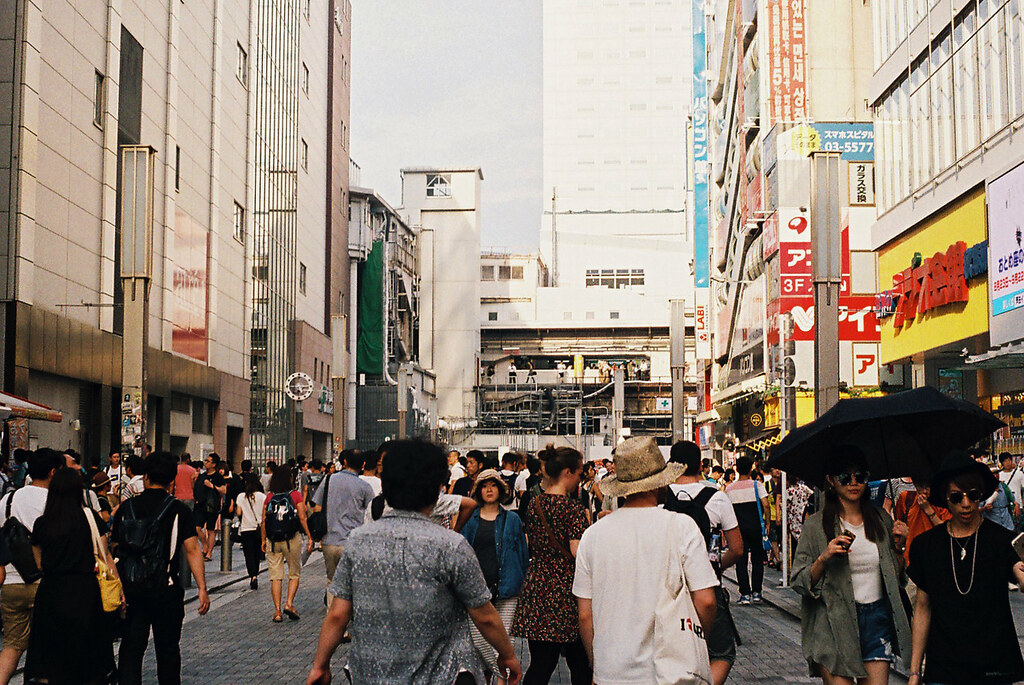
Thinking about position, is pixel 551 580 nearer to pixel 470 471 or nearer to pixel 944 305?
pixel 470 471

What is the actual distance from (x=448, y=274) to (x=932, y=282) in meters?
76.4

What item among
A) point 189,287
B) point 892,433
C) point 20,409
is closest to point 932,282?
point 20,409

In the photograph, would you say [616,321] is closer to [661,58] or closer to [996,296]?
[661,58]

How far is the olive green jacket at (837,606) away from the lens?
599cm

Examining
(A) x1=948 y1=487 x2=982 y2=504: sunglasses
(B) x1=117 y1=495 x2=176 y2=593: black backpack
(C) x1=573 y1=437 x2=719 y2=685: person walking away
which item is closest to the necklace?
(A) x1=948 y1=487 x2=982 y2=504: sunglasses

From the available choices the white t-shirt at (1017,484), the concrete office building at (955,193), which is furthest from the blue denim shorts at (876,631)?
the white t-shirt at (1017,484)

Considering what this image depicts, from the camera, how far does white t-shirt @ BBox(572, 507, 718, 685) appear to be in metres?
4.97

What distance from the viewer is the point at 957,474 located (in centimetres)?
556

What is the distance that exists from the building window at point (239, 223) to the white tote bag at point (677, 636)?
4026 cm

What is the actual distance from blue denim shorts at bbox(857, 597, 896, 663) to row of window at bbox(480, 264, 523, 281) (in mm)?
102294

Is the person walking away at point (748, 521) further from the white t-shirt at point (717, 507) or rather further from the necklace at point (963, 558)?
the necklace at point (963, 558)

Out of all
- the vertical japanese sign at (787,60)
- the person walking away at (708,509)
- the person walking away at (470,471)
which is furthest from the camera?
the vertical japanese sign at (787,60)

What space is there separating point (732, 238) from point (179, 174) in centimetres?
2575

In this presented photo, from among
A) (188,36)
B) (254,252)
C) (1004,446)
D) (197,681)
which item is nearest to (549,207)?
(254,252)
